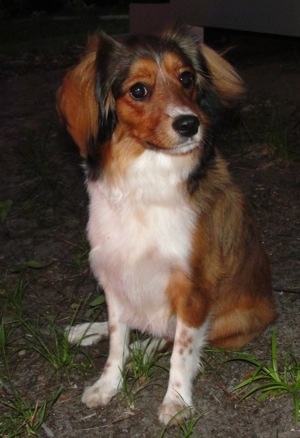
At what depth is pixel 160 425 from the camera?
307 cm

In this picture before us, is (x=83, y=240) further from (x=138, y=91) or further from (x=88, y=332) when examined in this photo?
(x=138, y=91)

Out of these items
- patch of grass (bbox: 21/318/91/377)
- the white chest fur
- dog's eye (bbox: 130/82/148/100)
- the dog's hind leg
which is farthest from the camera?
the dog's hind leg

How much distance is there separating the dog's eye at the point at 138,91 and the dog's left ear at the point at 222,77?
0.40 metres

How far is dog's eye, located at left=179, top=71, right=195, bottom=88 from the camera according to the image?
2.95 metres

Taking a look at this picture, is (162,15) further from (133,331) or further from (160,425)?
(160,425)

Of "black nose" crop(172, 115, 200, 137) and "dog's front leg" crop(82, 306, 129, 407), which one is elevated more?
"black nose" crop(172, 115, 200, 137)

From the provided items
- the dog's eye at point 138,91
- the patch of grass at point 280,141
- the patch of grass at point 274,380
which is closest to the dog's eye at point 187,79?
the dog's eye at point 138,91

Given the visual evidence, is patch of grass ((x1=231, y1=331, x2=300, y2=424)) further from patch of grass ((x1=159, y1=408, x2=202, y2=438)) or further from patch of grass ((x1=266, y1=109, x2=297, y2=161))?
patch of grass ((x1=266, y1=109, x2=297, y2=161))

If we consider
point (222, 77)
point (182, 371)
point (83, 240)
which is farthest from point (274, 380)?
point (83, 240)

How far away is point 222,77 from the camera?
10.4 ft

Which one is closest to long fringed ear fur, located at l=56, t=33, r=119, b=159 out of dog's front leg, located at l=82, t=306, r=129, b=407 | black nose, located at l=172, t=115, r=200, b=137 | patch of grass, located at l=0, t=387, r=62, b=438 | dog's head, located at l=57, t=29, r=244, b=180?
dog's head, located at l=57, t=29, r=244, b=180

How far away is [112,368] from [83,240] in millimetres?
1271

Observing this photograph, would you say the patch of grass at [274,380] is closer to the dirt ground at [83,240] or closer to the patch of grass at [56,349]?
the dirt ground at [83,240]

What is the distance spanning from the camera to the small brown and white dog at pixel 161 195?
2.90m
